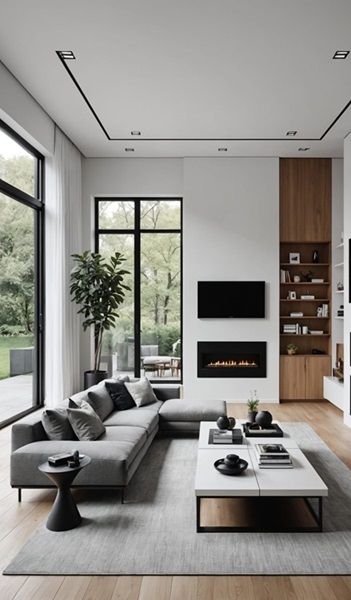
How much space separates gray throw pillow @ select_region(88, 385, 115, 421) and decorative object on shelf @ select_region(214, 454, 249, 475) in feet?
5.09

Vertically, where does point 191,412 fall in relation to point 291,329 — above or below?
below

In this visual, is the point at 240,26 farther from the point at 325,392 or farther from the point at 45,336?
the point at 325,392

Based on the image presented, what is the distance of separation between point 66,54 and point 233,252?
151 inches

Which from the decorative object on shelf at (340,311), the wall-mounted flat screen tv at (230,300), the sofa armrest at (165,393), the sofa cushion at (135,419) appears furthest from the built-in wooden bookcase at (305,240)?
the sofa cushion at (135,419)

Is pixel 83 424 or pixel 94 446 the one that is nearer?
pixel 94 446

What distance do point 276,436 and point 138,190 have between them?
462 centimetres

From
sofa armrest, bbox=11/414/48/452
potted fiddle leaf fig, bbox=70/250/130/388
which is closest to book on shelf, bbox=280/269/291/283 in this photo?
potted fiddle leaf fig, bbox=70/250/130/388

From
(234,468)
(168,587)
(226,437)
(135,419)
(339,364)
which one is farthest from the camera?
(339,364)

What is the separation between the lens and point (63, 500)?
3223mm

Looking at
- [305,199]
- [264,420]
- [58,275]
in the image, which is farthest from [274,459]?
[305,199]

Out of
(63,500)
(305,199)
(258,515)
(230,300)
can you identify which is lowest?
(258,515)

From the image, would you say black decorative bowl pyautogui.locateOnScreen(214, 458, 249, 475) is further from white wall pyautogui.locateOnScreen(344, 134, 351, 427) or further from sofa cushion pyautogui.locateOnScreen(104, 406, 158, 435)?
white wall pyautogui.locateOnScreen(344, 134, 351, 427)

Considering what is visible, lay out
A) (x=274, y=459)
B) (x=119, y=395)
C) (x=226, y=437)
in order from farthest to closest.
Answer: (x=119, y=395), (x=226, y=437), (x=274, y=459)

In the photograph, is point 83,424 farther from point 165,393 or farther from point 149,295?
point 149,295
